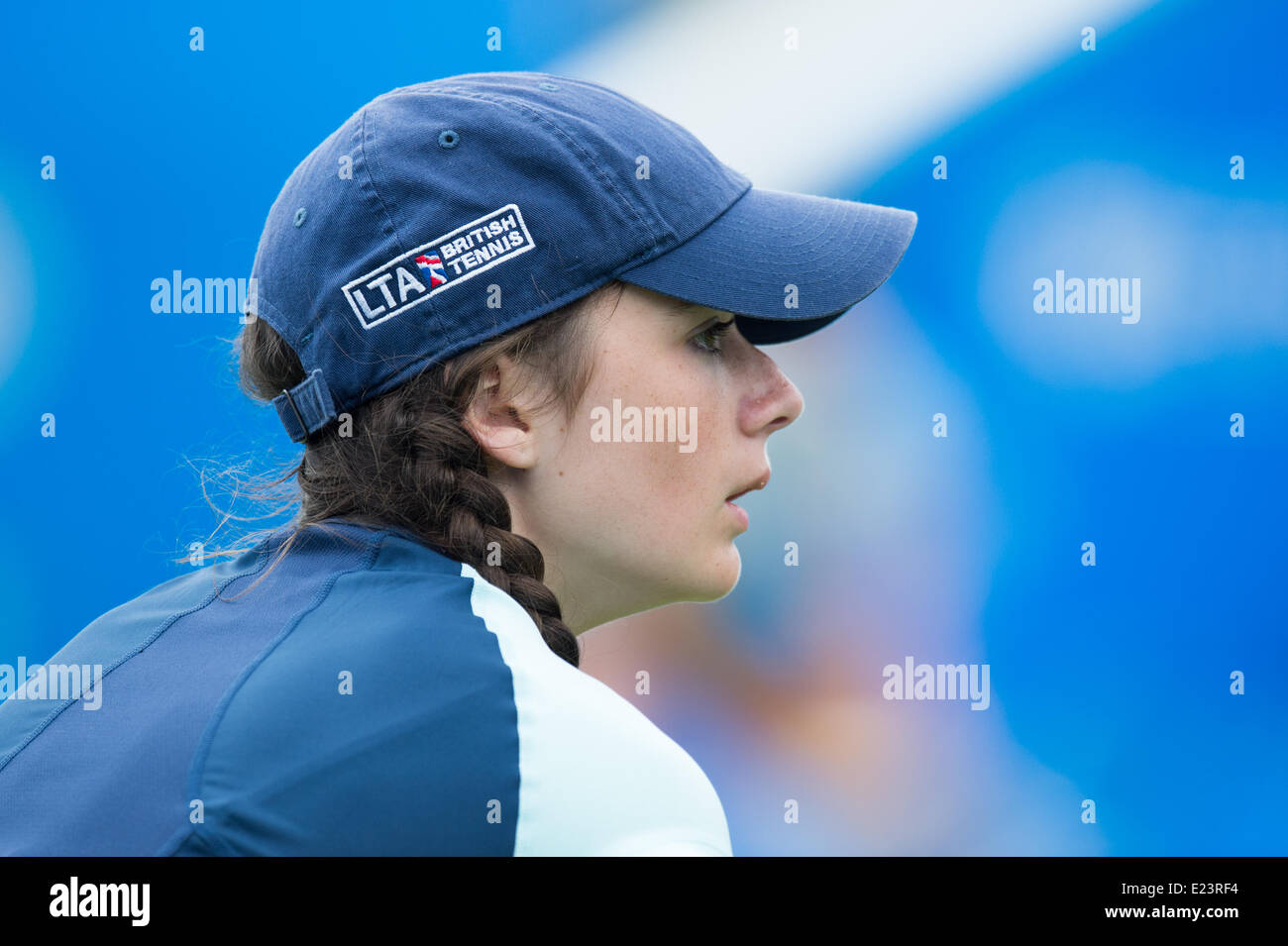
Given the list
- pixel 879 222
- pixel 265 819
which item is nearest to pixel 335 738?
pixel 265 819

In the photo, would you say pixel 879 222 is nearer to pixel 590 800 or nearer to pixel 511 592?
pixel 511 592

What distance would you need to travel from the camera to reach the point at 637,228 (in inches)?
42.2

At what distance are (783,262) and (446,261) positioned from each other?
0.34 meters

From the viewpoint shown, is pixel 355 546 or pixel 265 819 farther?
pixel 355 546

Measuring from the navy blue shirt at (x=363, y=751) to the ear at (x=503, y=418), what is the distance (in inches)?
7.2

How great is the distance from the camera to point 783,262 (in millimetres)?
1176

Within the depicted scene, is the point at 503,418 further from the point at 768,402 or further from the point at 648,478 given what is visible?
the point at 768,402

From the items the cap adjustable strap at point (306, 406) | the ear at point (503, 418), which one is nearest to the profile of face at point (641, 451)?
the ear at point (503, 418)

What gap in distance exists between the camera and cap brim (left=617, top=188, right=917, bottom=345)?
1104 millimetres

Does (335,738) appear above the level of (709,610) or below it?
below

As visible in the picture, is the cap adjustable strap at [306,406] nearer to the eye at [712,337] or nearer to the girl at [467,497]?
the girl at [467,497]

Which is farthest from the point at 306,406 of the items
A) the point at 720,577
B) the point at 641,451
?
the point at 720,577

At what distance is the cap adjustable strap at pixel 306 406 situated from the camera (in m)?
1.10
